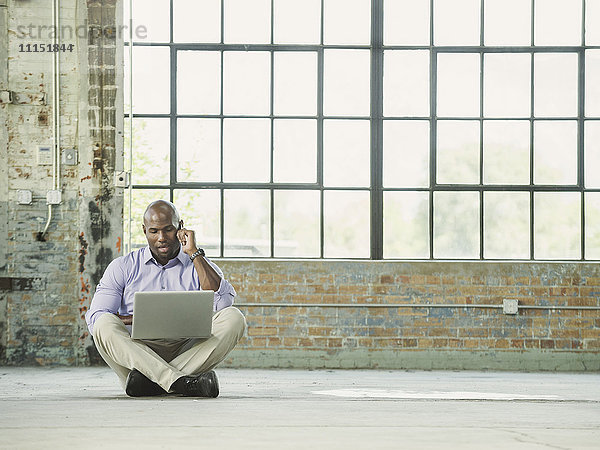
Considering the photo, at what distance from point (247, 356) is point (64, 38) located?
2.65 m

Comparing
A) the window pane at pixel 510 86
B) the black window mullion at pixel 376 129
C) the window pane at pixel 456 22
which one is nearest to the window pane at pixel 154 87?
the black window mullion at pixel 376 129

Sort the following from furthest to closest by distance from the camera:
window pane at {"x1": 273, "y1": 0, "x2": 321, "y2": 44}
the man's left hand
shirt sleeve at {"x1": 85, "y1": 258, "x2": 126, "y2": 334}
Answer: window pane at {"x1": 273, "y1": 0, "x2": 321, "y2": 44} → the man's left hand → shirt sleeve at {"x1": 85, "y1": 258, "x2": 126, "y2": 334}

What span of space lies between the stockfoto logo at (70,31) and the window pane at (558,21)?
303 cm

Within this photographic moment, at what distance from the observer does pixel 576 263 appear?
6801mm

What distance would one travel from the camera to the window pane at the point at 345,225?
6887 millimetres

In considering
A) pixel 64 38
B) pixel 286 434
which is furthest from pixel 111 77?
pixel 286 434

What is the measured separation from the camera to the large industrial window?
688 cm

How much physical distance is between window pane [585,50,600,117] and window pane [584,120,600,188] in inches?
3.6

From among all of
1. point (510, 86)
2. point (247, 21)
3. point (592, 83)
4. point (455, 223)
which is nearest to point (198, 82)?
point (247, 21)

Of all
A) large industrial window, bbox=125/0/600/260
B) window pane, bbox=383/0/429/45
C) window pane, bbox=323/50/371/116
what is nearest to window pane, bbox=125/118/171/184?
large industrial window, bbox=125/0/600/260

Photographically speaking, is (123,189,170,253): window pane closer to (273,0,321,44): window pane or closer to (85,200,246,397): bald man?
(273,0,321,44): window pane

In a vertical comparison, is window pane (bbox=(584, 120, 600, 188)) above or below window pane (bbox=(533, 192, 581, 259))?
above

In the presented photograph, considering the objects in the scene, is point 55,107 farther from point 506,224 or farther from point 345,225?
point 506,224

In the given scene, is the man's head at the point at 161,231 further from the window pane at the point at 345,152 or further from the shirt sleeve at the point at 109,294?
the window pane at the point at 345,152
